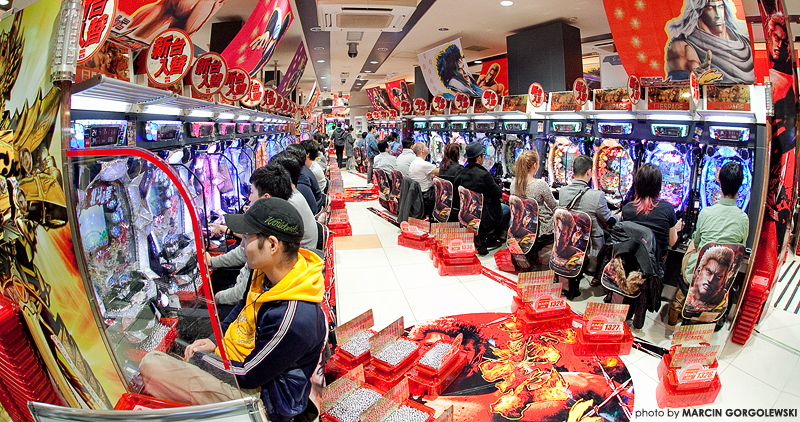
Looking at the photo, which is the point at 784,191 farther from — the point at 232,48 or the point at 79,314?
the point at 232,48

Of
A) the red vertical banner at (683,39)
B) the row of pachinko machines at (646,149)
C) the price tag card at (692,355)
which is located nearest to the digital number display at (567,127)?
the row of pachinko machines at (646,149)

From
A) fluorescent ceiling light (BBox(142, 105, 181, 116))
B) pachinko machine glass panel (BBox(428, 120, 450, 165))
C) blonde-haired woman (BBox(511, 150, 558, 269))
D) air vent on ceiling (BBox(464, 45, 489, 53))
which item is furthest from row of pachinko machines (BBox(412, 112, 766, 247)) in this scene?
fluorescent ceiling light (BBox(142, 105, 181, 116))

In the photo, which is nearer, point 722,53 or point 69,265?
point 69,265

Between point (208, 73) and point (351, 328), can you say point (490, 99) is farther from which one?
point (351, 328)

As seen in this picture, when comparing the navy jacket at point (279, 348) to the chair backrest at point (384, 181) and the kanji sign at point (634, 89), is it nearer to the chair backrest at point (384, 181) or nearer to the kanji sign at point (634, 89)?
the kanji sign at point (634, 89)

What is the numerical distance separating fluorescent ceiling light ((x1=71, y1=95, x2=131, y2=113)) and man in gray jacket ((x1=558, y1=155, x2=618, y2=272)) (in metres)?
3.61

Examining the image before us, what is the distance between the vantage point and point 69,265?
4.12 feet

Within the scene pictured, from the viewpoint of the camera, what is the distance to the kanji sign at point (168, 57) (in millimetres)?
2496

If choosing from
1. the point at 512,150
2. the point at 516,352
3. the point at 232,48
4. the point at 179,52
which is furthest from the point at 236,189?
the point at 512,150

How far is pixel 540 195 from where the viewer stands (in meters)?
4.55

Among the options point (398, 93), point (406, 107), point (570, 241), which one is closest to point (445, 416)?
point (570, 241)

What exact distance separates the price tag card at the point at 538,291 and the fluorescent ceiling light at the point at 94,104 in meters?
3.02

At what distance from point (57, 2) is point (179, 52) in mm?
1546

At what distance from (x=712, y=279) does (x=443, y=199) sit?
3.19 meters
